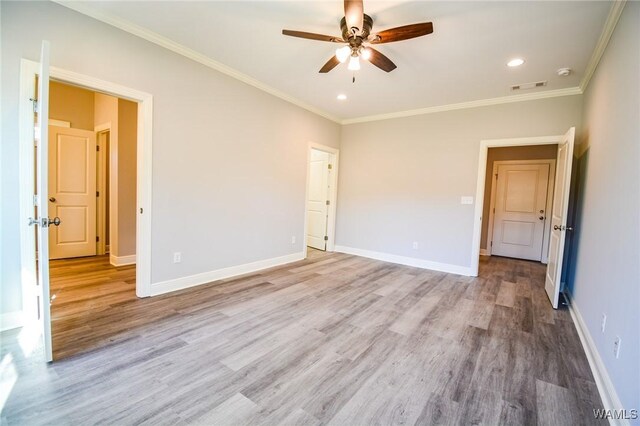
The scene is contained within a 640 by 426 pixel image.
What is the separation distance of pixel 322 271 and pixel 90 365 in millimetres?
3046

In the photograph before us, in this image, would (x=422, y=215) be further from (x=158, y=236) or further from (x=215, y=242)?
(x=158, y=236)

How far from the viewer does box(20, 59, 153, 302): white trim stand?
2.27 m

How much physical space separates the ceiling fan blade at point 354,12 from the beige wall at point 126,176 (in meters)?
3.90

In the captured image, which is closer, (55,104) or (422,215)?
(55,104)

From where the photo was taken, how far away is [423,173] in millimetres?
4953

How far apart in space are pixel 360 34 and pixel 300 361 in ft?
8.69

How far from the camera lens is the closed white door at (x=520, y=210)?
5.85m

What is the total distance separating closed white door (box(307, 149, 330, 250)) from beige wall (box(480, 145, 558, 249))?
3310mm

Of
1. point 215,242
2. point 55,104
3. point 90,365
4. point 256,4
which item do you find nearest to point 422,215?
point 215,242

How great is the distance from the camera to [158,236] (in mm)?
3137

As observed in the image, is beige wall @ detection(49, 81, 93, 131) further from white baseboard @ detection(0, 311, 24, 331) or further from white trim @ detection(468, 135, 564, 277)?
white trim @ detection(468, 135, 564, 277)

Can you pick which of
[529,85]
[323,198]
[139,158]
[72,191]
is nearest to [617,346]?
[529,85]

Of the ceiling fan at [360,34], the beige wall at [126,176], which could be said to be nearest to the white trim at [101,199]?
the beige wall at [126,176]

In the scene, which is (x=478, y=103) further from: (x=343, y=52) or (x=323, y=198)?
(x=323, y=198)
